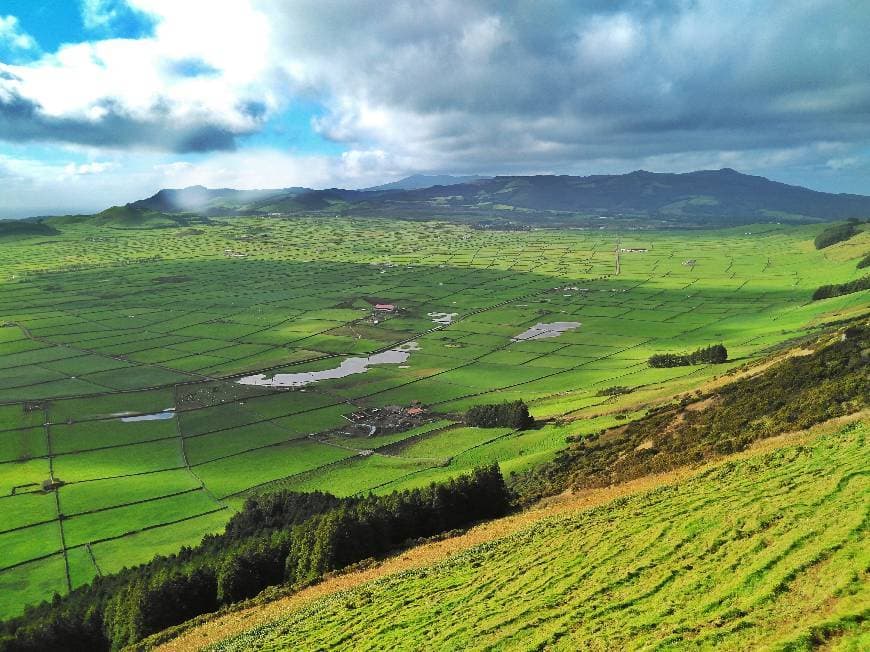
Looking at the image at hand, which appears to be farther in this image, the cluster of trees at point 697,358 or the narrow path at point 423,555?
the cluster of trees at point 697,358

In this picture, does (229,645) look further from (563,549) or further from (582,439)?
(582,439)

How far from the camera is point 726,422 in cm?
5391

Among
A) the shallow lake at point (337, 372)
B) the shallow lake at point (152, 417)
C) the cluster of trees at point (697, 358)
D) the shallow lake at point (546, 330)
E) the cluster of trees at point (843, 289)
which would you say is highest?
the cluster of trees at point (843, 289)

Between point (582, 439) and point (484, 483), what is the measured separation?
18.3 meters

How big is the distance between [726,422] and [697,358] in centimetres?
5954

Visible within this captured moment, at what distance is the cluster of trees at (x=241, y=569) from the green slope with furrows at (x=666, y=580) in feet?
29.0

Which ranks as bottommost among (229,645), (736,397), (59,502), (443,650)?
(59,502)

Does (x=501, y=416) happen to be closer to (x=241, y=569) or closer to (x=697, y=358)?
(x=697, y=358)

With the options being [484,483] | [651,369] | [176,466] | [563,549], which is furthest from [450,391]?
[563,549]

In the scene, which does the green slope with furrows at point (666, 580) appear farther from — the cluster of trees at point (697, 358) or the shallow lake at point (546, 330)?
the shallow lake at point (546, 330)

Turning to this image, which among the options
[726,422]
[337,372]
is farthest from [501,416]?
[337,372]

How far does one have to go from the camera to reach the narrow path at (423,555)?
42.1m

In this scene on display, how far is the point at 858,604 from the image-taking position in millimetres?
20109

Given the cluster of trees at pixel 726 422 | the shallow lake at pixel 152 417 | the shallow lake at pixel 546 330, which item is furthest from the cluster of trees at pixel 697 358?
the shallow lake at pixel 152 417
